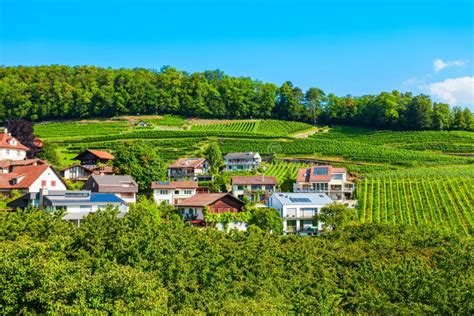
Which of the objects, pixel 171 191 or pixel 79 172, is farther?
pixel 79 172

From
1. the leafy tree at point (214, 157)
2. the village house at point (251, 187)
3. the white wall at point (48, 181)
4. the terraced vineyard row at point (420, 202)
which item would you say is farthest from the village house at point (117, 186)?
the terraced vineyard row at point (420, 202)

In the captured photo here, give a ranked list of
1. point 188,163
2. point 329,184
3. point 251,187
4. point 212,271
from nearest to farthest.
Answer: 1. point 212,271
2. point 329,184
3. point 251,187
4. point 188,163

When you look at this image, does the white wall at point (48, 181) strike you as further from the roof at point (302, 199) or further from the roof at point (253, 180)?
the roof at point (302, 199)

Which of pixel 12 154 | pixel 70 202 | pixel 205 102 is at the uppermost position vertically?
pixel 205 102

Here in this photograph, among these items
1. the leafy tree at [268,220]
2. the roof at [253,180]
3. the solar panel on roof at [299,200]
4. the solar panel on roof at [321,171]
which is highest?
the solar panel on roof at [321,171]

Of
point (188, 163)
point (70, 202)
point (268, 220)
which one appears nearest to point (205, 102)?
point (188, 163)

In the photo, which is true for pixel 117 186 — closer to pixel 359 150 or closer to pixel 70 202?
pixel 70 202

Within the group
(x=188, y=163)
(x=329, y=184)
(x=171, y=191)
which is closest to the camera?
(x=171, y=191)

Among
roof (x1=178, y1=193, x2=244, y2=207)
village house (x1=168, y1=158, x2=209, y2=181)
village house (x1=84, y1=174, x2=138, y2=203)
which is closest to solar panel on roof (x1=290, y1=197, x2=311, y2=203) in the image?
roof (x1=178, y1=193, x2=244, y2=207)

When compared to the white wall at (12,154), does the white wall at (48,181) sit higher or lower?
lower
